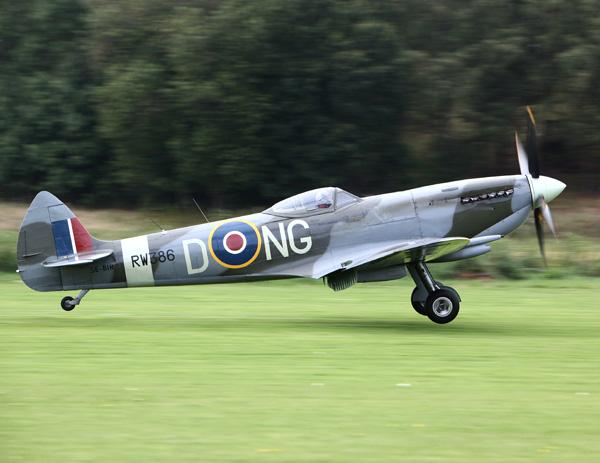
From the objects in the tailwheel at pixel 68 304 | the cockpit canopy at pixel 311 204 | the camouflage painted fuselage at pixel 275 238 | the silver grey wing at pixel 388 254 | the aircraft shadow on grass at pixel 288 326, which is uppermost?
the cockpit canopy at pixel 311 204

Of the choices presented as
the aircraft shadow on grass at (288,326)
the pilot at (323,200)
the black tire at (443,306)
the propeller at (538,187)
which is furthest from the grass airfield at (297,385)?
the pilot at (323,200)

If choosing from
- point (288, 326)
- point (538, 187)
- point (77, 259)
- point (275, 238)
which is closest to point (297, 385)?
point (288, 326)

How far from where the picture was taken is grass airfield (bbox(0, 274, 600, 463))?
25.0ft

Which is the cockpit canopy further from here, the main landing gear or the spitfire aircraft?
the main landing gear

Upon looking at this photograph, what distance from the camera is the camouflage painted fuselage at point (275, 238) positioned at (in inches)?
577

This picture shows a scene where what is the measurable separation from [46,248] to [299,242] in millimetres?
3873

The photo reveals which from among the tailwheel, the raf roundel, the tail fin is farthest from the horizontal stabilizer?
the raf roundel

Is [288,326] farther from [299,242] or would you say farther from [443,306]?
[443,306]

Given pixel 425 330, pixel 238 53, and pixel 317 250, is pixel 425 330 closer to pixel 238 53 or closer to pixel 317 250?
pixel 317 250

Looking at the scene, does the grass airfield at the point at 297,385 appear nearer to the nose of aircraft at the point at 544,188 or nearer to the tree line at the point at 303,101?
the nose of aircraft at the point at 544,188

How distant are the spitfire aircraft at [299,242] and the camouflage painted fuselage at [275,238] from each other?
0.05ft

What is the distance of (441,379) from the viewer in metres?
10.3

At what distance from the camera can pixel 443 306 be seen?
1468 centimetres

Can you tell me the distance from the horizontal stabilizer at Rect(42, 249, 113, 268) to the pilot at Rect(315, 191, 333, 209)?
3.26 m
